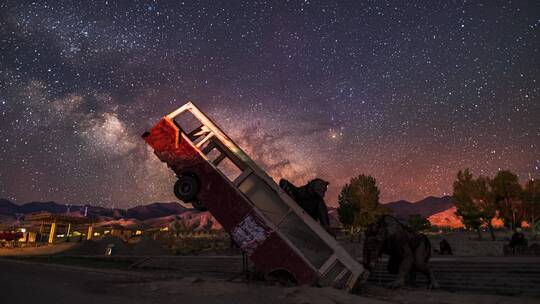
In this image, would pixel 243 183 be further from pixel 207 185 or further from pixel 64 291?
pixel 64 291

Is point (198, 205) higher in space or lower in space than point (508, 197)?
lower

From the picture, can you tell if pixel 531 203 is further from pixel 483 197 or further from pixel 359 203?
pixel 359 203

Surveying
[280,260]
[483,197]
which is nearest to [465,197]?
[483,197]

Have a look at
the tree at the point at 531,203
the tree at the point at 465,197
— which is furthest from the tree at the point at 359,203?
the tree at the point at 531,203

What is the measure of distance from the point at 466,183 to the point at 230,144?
167 ft

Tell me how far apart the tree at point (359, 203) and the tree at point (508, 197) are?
17408 mm

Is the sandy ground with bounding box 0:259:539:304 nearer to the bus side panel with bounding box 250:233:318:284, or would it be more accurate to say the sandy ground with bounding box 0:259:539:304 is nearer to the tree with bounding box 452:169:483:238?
the bus side panel with bounding box 250:233:318:284

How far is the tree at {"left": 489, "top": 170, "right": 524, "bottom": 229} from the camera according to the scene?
161ft

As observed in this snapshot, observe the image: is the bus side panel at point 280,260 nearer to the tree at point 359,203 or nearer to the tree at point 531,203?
the tree at point 359,203

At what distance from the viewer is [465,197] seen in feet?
162

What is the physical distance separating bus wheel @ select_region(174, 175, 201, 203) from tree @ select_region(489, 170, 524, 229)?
53.9 metres

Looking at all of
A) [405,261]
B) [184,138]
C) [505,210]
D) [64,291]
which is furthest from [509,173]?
[64,291]

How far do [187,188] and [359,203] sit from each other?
43707mm

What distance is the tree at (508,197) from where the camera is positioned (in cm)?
4916
